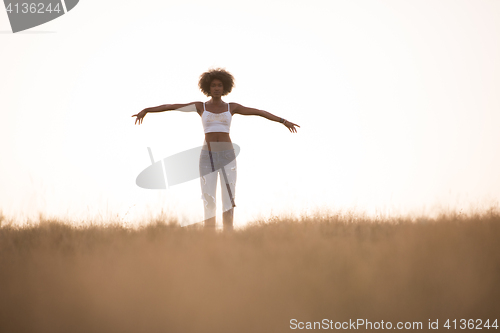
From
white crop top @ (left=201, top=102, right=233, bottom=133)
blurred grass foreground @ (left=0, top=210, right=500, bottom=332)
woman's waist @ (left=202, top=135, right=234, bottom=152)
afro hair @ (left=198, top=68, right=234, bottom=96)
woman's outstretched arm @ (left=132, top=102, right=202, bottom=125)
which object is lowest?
blurred grass foreground @ (left=0, top=210, right=500, bottom=332)

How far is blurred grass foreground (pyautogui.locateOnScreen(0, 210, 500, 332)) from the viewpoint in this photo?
3104 millimetres

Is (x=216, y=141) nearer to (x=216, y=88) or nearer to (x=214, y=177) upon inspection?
(x=214, y=177)

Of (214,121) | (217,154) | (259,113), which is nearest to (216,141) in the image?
(217,154)

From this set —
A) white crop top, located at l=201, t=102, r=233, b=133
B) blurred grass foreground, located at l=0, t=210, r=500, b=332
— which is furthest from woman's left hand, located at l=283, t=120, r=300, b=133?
blurred grass foreground, located at l=0, t=210, r=500, b=332

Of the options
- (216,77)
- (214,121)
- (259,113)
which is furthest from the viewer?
(216,77)

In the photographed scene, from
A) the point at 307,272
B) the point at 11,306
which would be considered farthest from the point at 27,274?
the point at 307,272

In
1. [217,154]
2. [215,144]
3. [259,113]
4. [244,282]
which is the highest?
[259,113]

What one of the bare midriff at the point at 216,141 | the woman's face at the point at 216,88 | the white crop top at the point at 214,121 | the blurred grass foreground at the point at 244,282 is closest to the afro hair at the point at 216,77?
the woman's face at the point at 216,88

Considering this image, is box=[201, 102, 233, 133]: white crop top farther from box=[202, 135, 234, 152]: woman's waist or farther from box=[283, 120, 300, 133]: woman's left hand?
box=[283, 120, 300, 133]: woman's left hand

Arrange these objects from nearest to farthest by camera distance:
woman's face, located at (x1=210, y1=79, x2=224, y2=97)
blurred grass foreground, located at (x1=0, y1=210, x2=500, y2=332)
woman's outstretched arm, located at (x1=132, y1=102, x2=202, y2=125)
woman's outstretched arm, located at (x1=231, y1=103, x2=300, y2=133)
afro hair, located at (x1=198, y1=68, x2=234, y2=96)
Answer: blurred grass foreground, located at (x1=0, y1=210, x2=500, y2=332), woman's outstretched arm, located at (x1=132, y1=102, x2=202, y2=125), woman's outstretched arm, located at (x1=231, y1=103, x2=300, y2=133), woman's face, located at (x1=210, y1=79, x2=224, y2=97), afro hair, located at (x1=198, y1=68, x2=234, y2=96)

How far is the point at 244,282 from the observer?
3.52 meters

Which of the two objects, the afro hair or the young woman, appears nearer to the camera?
the young woman

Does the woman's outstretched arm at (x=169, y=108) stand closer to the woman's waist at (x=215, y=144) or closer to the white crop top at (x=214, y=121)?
the white crop top at (x=214, y=121)

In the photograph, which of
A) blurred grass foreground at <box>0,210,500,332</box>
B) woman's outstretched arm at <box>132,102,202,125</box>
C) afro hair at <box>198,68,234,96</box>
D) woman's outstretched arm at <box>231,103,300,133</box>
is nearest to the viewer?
blurred grass foreground at <box>0,210,500,332</box>
